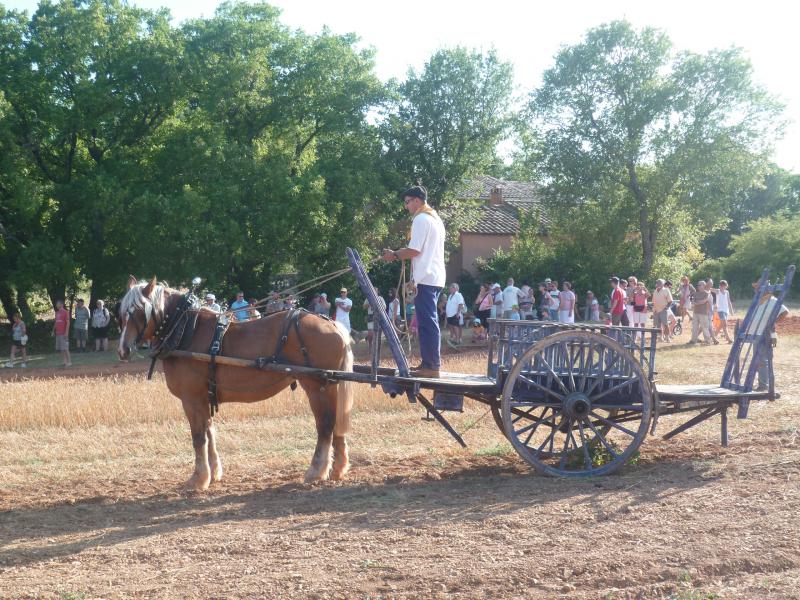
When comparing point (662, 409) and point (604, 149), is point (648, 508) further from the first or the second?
point (604, 149)

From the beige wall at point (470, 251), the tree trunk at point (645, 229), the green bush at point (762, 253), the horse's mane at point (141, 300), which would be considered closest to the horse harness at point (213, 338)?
the horse's mane at point (141, 300)

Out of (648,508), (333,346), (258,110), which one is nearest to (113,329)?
(258,110)

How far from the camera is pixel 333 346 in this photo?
7965 mm

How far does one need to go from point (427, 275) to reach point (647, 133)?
90.3 ft

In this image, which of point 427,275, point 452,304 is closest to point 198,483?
point 427,275

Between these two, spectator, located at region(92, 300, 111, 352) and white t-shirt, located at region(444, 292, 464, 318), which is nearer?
white t-shirt, located at region(444, 292, 464, 318)

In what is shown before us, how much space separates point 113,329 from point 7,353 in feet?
11.9

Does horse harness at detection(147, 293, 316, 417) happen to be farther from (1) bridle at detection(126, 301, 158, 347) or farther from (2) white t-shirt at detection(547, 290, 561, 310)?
(2) white t-shirt at detection(547, 290, 561, 310)

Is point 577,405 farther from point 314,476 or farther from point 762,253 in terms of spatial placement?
point 762,253

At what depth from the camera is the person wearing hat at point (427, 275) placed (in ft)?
25.5

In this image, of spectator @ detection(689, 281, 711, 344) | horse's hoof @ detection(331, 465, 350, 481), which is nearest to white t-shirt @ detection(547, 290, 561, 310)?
spectator @ detection(689, 281, 711, 344)

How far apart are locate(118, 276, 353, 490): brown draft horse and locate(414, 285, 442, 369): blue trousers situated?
770 mm

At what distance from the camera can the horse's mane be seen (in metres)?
7.87

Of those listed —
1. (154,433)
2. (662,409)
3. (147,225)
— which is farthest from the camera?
(147,225)
